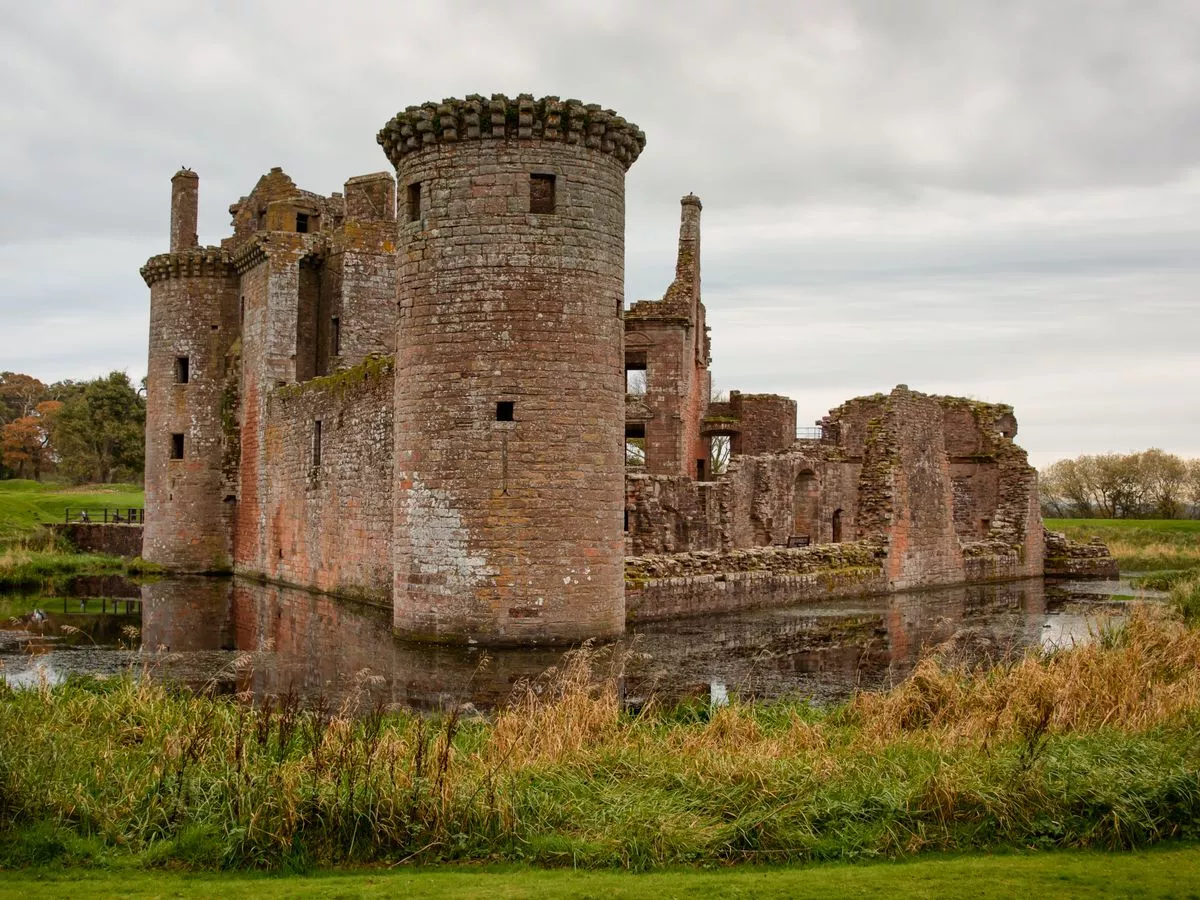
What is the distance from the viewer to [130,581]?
2842 centimetres

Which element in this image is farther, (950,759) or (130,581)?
(130,581)

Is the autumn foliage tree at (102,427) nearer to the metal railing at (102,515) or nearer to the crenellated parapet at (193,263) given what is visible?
the metal railing at (102,515)

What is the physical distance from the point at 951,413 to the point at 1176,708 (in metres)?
26.7

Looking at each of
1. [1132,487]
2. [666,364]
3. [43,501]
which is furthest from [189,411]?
[1132,487]

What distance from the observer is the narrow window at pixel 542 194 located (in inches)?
650

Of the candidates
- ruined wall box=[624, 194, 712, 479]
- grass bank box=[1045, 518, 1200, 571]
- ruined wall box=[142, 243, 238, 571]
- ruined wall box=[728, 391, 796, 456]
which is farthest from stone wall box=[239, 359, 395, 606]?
grass bank box=[1045, 518, 1200, 571]

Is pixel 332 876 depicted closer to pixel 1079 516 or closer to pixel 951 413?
pixel 951 413

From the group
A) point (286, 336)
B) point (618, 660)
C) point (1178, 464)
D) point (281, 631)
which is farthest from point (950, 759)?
point (1178, 464)

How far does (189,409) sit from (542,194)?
17476 millimetres

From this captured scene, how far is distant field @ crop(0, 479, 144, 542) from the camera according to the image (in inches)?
1446

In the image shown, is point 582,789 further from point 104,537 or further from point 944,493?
point 104,537

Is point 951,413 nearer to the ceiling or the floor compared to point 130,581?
nearer to the ceiling

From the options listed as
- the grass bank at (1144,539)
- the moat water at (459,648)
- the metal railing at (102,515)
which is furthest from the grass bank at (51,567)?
the grass bank at (1144,539)

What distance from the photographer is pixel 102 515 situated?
4319cm
